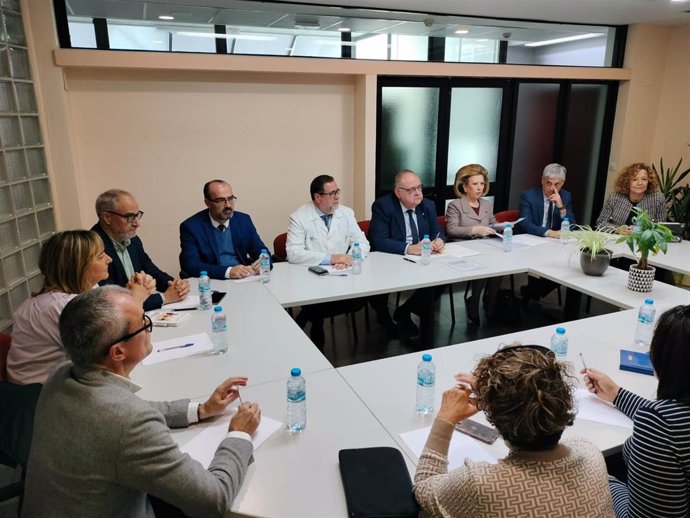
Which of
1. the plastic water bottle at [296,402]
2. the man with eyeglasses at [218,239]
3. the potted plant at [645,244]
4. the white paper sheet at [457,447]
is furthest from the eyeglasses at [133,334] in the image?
the potted plant at [645,244]

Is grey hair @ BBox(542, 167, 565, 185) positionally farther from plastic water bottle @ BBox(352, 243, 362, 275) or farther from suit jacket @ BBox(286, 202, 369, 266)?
plastic water bottle @ BBox(352, 243, 362, 275)

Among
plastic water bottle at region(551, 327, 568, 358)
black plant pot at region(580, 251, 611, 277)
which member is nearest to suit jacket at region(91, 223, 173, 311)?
plastic water bottle at region(551, 327, 568, 358)

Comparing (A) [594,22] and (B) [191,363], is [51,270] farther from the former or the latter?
(A) [594,22]

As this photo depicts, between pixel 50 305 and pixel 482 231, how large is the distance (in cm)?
325

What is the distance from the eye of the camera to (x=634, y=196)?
439cm

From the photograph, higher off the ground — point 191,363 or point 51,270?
point 51,270

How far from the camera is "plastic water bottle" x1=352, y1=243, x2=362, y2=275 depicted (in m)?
3.29

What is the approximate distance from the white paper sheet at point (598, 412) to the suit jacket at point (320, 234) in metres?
2.05

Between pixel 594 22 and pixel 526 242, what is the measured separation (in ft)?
11.0

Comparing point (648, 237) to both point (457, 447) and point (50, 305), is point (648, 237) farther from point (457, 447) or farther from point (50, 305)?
point (50, 305)

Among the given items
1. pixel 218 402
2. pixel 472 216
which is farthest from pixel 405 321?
pixel 218 402

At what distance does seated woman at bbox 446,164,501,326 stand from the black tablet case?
9.93 ft

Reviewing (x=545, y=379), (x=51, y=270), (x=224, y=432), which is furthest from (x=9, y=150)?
(x=545, y=379)

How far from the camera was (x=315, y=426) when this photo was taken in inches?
65.4
